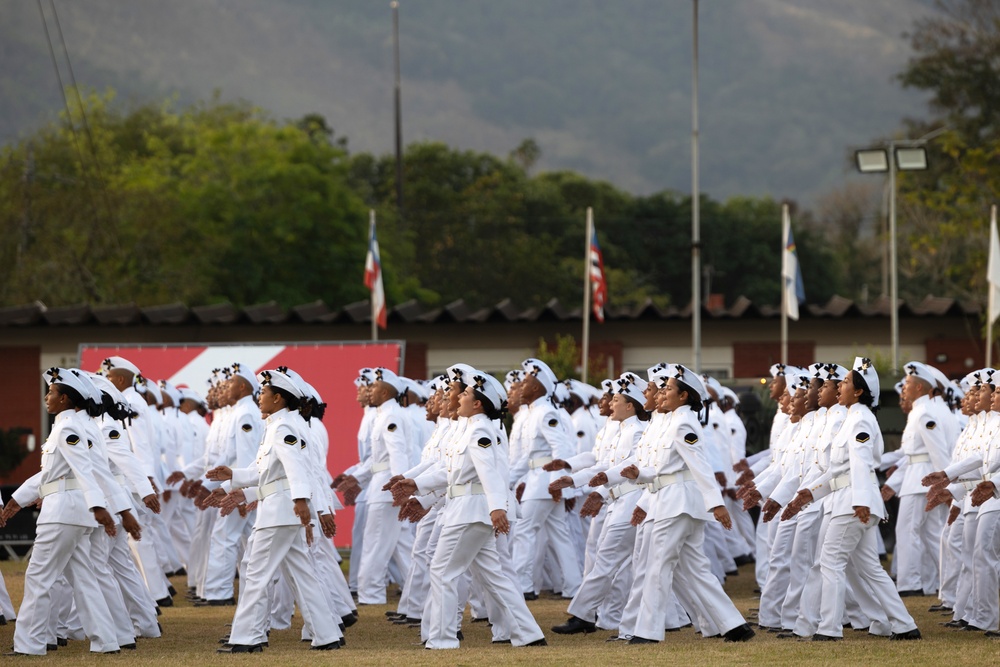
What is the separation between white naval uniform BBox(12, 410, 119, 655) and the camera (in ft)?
34.4

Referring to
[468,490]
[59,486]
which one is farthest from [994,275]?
[59,486]

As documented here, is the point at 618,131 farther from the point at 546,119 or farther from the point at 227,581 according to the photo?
the point at 227,581

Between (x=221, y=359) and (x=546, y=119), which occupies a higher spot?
(x=546, y=119)

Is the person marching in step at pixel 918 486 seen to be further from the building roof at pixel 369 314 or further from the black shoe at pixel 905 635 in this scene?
the building roof at pixel 369 314

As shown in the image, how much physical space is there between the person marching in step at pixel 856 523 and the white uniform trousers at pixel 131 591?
16.1 ft

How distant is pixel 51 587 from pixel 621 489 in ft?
14.1

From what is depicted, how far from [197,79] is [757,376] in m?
115

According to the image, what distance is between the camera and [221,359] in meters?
19.8

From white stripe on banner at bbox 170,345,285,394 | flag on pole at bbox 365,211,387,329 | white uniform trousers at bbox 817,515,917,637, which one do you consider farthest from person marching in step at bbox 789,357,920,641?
flag on pole at bbox 365,211,387,329

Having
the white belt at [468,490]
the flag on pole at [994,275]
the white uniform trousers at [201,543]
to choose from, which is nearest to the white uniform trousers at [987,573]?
the white belt at [468,490]

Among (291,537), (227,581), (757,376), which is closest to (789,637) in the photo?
(291,537)

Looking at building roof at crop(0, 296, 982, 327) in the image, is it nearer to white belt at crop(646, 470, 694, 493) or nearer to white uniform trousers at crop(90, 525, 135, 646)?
white uniform trousers at crop(90, 525, 135, 646)

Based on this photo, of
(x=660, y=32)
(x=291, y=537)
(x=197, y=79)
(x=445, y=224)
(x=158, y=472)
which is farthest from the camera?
(x=660, y=32)

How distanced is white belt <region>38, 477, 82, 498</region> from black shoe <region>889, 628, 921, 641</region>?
230 inches
